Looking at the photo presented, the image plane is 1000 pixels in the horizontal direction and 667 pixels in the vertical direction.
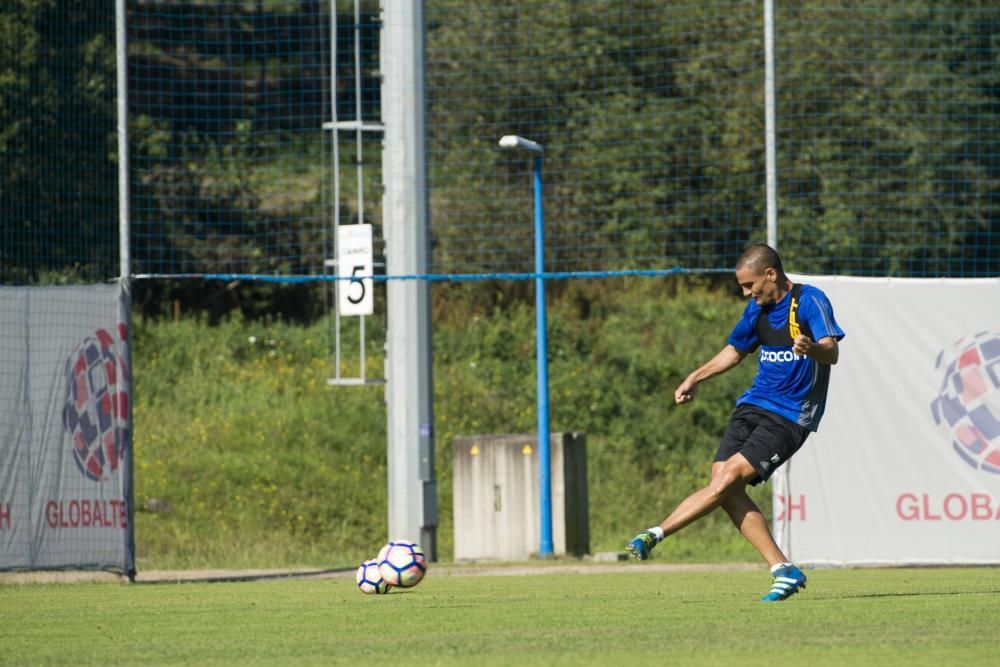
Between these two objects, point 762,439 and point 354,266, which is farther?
point 354,266

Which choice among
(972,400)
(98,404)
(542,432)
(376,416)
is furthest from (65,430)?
(376,416)

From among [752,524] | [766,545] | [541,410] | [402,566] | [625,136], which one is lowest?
[402,566]

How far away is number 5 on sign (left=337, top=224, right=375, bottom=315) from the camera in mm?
15953

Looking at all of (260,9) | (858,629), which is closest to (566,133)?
(260,9)

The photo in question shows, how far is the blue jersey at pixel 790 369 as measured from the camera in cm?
939

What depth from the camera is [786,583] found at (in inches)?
361

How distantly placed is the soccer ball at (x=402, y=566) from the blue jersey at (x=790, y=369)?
2.34 meters

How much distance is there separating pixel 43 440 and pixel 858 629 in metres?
7.79

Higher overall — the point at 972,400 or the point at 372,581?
the point at 972,400

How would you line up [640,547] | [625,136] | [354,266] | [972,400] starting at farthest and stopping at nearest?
[625,136] < [354,266] < [972,400] < [640,547]

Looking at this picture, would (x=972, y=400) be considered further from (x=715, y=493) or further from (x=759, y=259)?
(x=715, y=493)

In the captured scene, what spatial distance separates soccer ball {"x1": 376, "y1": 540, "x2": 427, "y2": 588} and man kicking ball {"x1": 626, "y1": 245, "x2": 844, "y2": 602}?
182 centimetres

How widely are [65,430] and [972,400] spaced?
7200mm

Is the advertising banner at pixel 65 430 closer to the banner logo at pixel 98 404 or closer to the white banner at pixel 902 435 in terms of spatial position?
the banner logo at pixel 98 404
